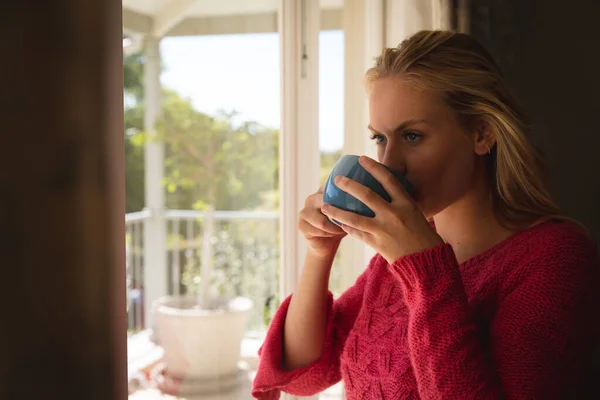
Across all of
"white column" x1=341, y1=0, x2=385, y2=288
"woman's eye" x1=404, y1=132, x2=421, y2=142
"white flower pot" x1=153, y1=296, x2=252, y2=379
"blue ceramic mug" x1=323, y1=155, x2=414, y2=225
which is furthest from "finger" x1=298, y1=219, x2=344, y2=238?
"white flower pot" x1=153, y1=296, x2=252, y2=379

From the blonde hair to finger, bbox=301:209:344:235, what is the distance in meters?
0.30

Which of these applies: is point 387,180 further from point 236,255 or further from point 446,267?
point 236,255

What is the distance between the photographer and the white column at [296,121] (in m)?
1.61

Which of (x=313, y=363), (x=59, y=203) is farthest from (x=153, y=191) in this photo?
(x=59, y=203)

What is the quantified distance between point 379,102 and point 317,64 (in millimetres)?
690

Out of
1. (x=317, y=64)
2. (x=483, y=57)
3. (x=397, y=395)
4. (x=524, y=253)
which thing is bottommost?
(x=397, y=395)

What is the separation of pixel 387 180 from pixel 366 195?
0.05 m

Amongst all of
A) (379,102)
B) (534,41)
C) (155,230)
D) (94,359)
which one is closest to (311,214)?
(379,102)

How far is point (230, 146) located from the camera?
163 cm

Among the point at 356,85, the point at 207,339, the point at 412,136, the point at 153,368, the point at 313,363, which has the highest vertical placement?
the point at 356,85

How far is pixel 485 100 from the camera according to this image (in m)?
0.99

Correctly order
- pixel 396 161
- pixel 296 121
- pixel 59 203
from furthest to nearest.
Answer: pixel 296 121
pixel 396 161
pixel 59 203

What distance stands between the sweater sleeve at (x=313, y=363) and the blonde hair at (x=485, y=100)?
0.36 metres

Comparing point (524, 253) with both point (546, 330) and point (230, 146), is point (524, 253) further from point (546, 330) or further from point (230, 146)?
point (230, 146)
